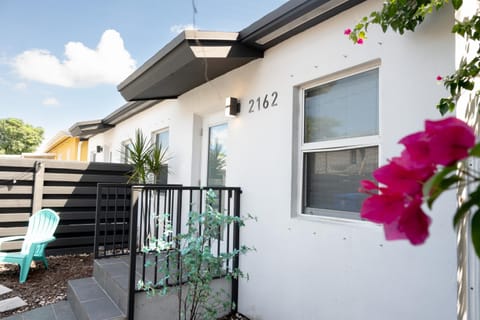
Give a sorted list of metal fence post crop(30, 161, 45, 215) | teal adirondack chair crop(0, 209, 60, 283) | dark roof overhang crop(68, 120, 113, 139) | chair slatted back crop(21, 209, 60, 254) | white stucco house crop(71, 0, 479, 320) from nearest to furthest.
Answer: white stucco house crop(71, 0, 479, 320) < teal adirondack chair crop(0, 209, 60, 283) < chair slatted back crop(21, 209, 60, 254) < metal fence post crop(30, 161, 45, 215) < dark roof overhang crop(68, 120, 113, 139)

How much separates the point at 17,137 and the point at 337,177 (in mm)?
27117

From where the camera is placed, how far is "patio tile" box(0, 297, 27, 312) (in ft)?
10.5

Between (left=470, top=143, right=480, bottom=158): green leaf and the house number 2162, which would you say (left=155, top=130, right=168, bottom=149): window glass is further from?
(left=470, top=143, right=480, bottom=158): green leaf

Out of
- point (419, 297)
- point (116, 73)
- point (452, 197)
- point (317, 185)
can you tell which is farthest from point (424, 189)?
point (116, 73)

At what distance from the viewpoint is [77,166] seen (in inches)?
219

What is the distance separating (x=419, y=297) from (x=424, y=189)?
193 cm

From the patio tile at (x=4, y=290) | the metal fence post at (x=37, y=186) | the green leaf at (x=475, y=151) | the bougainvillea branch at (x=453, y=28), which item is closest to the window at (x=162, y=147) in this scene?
the metal fence post at (x=37, y=186)

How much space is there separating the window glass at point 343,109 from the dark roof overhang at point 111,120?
381 cm

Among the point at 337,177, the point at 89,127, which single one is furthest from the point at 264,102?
the point at 89,127

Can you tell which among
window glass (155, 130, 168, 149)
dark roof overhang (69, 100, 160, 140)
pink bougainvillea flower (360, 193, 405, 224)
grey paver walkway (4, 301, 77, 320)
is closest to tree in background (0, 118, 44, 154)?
dark roof overhang (69, 100, 160, 140)

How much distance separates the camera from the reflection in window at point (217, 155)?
13.3 feet

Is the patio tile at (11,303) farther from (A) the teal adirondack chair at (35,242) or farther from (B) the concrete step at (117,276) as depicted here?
(B) the concrete step at (117,276)

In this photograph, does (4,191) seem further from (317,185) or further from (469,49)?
(469,49)

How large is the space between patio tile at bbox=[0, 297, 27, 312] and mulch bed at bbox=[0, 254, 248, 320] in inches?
1.9
